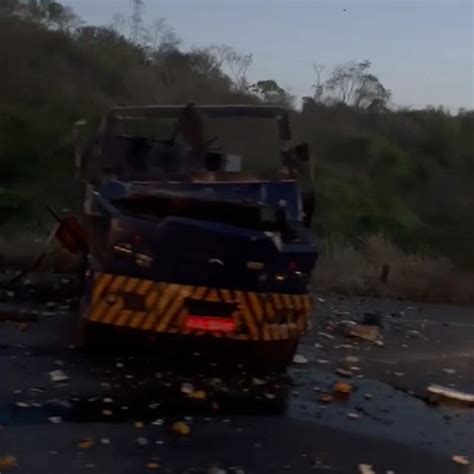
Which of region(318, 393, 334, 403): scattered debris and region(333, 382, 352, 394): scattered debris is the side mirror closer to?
region(333, 382, 352, 394): scattered debris

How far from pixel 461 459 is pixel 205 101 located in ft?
126

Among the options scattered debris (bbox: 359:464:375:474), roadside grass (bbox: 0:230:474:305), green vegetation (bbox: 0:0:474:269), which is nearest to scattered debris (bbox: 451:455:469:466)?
scattered debris (bbox: 359:464:375:474)

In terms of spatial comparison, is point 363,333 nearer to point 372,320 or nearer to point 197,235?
point 372,320

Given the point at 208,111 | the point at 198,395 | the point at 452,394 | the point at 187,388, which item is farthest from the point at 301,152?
the point at 198,395

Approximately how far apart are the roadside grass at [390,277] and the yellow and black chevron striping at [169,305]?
9465 millimetres

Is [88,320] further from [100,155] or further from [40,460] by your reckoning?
[40,460]

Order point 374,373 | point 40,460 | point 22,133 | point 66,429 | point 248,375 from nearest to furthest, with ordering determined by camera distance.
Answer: point 40,460, point 66,429, point 248,375, point 374,373, point 22,133

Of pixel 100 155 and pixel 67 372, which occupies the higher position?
pixel 100 155

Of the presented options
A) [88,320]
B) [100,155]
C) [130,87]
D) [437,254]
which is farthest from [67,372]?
[130,87]

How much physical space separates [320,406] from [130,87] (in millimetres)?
43346

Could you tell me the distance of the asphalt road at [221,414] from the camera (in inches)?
280

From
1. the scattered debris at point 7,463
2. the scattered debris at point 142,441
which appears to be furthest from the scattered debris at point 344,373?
the scattered debris at point 7,463

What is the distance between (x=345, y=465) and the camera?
7.21m

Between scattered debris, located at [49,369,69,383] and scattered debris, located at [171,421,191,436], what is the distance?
61.0 inches
